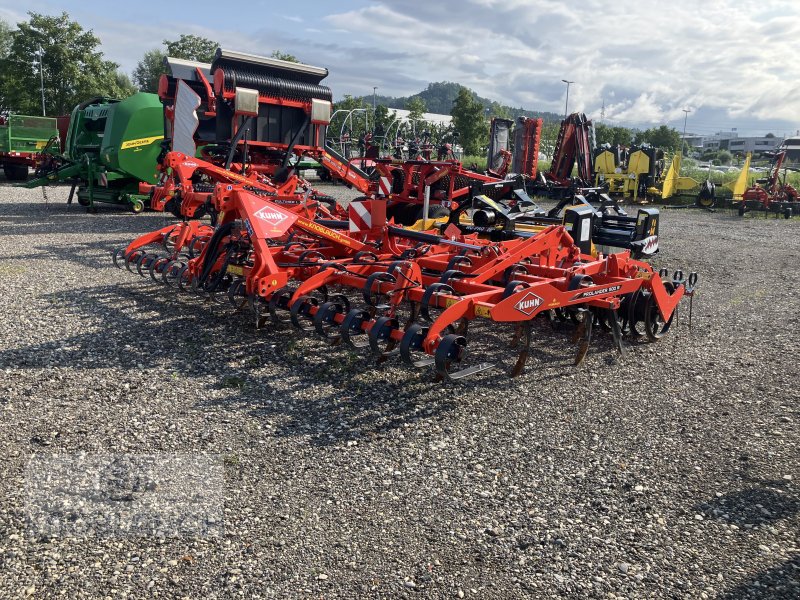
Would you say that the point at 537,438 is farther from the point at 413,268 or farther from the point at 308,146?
the point at 308,146

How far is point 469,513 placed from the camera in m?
3.51

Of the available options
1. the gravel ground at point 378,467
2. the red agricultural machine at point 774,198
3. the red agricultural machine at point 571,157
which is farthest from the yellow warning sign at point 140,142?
the red agricultural machine at point 774,198

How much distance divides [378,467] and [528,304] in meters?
1.95

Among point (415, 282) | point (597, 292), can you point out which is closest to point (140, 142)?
point (415, 282)

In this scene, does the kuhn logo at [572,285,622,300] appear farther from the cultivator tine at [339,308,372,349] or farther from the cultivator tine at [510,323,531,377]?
the cultivator tine at [339,308,372,349]

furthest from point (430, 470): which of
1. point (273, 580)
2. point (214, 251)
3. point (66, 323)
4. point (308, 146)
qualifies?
point (308, 146)

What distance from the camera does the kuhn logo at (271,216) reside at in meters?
6.38

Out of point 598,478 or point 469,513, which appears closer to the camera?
point 469,513

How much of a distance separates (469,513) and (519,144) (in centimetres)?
2353

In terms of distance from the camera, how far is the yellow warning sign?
Answer: 1484cm

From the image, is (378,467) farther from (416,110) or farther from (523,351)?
(416,110)

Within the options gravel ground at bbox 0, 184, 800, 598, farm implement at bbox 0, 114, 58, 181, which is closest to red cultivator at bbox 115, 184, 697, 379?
gravel ground at bbox 0, 184, 800, 598

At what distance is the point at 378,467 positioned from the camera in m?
3.96

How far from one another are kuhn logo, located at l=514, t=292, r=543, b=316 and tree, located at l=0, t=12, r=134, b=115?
128 feet
